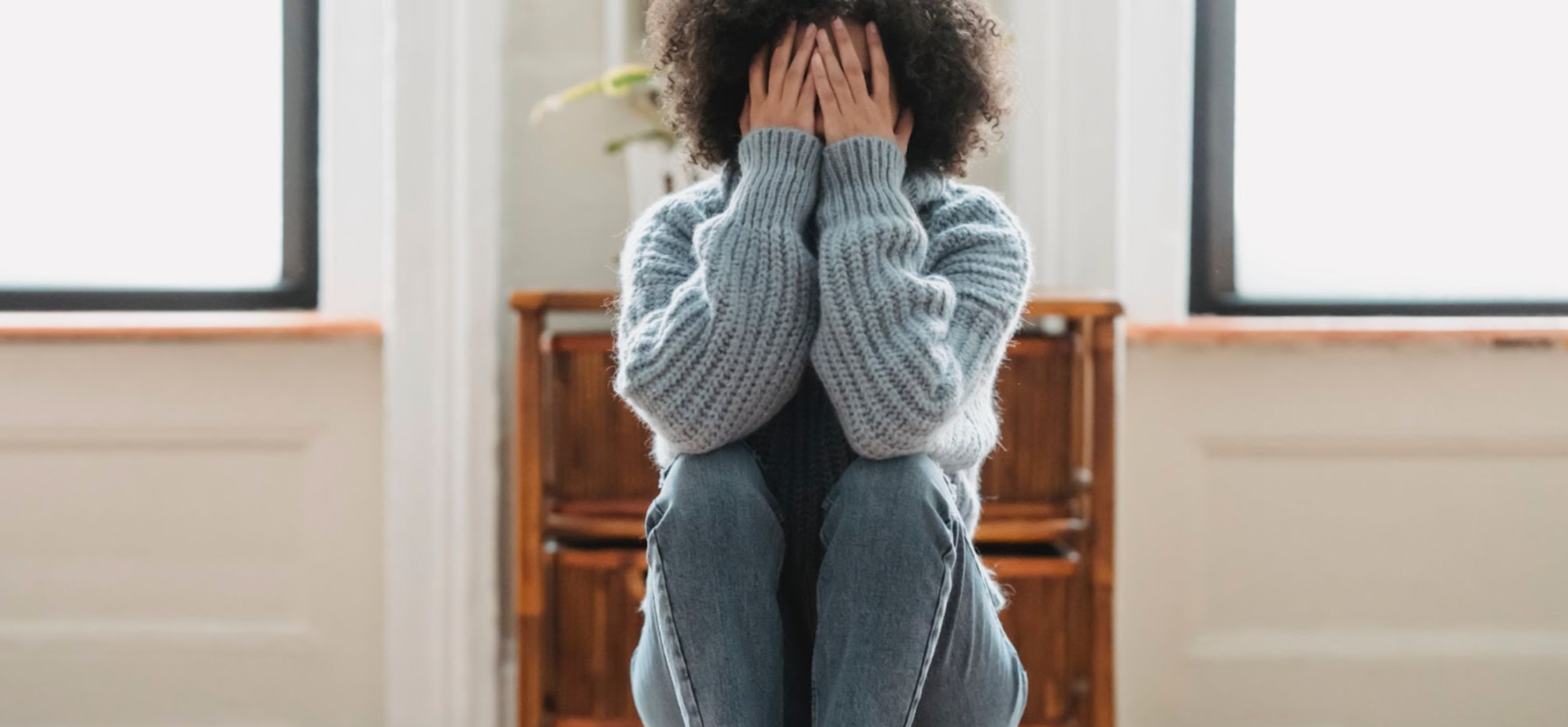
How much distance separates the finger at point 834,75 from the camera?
3.77 feet

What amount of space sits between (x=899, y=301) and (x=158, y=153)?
1495mm

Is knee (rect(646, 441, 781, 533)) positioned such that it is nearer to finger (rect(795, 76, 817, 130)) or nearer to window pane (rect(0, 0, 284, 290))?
finger (rect(795, 76, 817, 130))

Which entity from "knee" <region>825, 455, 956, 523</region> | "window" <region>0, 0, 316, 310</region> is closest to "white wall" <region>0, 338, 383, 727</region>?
"window" <region>0, 0, 316, 310</region>

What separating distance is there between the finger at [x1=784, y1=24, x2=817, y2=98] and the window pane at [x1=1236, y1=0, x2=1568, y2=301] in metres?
1.11

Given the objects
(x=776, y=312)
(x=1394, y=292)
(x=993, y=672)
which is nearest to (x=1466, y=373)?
(x=1394, y=292)

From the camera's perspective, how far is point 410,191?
1.80 m

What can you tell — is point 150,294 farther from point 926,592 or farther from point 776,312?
point 926,592

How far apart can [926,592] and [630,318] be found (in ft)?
1.15

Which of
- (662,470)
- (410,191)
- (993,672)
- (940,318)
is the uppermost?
(410,191)

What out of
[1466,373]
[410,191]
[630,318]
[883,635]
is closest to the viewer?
[883,635]

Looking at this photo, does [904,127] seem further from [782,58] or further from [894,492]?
[894,492]

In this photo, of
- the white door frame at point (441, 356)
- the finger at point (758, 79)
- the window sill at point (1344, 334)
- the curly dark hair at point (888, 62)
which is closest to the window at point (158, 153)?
the white door frame at point (441, 356)

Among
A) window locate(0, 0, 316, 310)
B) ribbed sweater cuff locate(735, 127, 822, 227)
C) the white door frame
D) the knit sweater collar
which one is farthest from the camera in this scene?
window locate(0, 0, 316, 310)

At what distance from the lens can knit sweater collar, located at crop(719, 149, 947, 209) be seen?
122 cm
